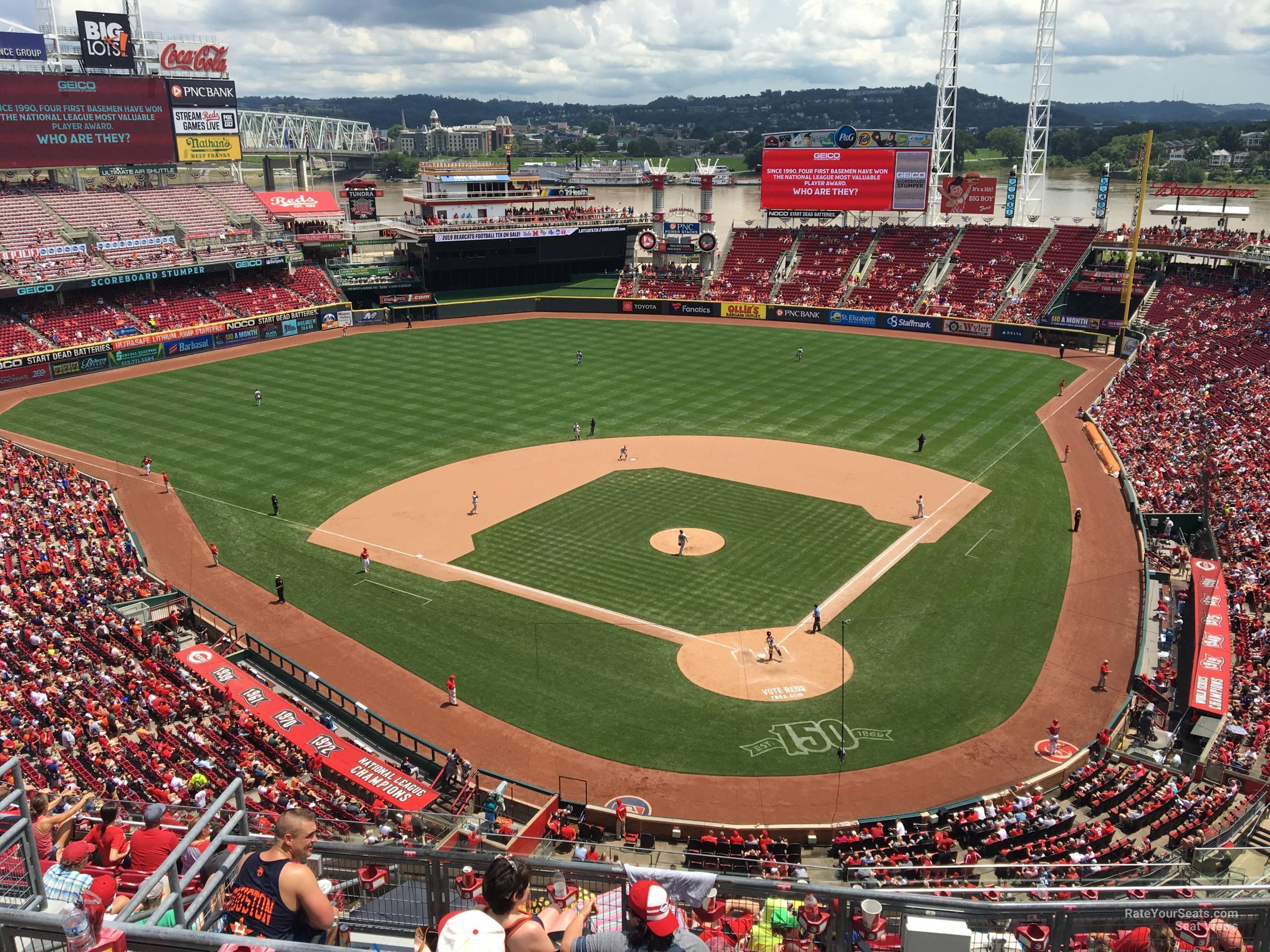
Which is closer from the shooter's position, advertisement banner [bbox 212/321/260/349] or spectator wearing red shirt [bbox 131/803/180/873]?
spectator wearing red shirt [bbox 131/803/180/873]

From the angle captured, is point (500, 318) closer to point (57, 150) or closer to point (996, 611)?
point (57, 150)

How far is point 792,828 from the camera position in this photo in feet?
70.1

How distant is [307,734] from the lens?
941 inches

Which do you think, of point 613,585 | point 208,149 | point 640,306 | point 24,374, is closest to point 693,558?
point 613,585

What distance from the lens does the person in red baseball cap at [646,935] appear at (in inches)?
233

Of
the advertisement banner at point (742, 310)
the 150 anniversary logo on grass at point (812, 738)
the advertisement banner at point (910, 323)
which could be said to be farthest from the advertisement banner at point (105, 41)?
the 150 anniversary logo on grass at point (812, 738)

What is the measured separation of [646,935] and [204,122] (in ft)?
281

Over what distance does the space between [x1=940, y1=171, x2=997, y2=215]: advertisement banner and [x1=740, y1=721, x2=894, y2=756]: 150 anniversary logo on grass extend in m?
66.3

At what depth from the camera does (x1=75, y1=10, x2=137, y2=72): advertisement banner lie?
234 feet

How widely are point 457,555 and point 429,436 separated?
1544 cm

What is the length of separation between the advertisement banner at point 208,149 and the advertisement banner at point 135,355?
67.7 ft

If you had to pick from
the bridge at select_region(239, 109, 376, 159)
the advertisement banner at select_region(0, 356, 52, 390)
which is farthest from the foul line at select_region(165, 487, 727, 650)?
the bridge at select_region(239, 109, 376, 159)

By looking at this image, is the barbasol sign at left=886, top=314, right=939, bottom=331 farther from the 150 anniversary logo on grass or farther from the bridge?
the bridge

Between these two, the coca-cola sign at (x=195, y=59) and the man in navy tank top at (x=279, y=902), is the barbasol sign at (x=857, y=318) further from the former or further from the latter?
the man in navy tank top at (x=279, y=902)
